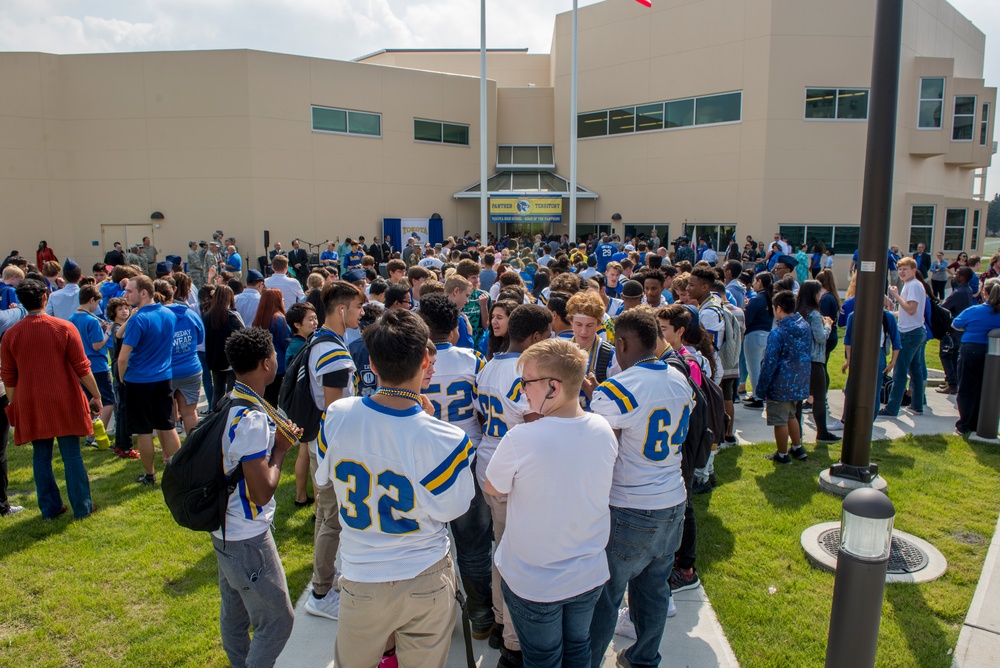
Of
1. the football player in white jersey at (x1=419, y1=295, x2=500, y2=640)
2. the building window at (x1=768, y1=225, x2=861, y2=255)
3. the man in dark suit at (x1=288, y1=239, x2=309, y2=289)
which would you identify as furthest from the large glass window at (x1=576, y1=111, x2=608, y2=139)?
the football player in white jersey at (x1=419, y1=295, x2=500, y2=640)

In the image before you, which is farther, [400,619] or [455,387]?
[455,387]

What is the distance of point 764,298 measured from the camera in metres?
8.23

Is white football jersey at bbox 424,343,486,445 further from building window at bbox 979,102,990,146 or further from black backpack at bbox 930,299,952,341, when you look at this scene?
building window at bbox 979,102,990,146

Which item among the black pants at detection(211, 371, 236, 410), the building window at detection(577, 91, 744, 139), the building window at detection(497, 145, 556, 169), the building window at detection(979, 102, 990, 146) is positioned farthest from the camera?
the building window at detection(497, 145, 556, 169)

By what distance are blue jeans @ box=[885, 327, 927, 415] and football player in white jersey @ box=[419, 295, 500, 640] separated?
23.0ft

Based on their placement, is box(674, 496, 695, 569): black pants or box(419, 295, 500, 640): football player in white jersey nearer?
box(419, 295, 500, 640): football player in white jersey

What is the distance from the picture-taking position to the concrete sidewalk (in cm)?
375

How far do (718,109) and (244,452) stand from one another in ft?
78.1

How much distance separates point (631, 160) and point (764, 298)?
732 inches

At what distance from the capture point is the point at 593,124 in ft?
87.3

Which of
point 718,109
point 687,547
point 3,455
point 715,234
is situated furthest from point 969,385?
point 718,109

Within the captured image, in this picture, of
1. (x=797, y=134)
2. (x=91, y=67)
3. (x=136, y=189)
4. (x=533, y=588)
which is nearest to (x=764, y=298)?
(x=533, y=588)

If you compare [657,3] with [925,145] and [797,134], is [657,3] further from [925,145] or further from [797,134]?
[925,145]

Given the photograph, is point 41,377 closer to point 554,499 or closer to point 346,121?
point 554,499
